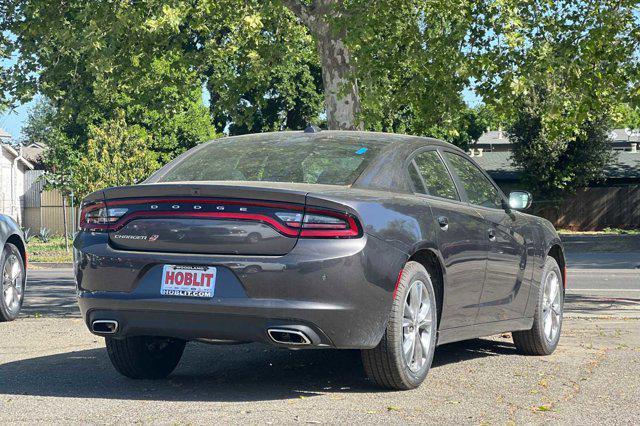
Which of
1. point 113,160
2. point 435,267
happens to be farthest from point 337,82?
point 113,160

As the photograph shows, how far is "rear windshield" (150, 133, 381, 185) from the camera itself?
676 centimetres

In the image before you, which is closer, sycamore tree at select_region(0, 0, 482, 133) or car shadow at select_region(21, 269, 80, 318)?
car shadow at select_region(21, 269, 80, 318)

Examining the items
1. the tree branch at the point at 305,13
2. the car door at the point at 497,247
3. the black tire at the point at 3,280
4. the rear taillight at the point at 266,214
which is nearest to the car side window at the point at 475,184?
the car door at the point at 497,247

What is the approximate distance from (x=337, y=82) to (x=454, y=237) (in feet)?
31.8

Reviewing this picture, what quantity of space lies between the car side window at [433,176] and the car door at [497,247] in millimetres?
179

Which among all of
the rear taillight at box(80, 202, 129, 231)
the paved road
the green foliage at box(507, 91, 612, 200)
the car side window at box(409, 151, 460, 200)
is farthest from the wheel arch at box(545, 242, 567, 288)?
the green foliage at box(507, 91, 612, 200)

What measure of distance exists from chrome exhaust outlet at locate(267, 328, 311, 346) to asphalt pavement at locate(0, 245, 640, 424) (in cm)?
35

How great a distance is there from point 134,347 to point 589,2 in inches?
426

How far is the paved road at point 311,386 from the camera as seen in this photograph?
588 centimetres

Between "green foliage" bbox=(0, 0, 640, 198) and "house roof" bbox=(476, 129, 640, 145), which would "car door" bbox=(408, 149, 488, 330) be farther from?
Answer: "house roof" bbox=(476, 129, 640, 145)

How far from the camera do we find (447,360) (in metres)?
8.20

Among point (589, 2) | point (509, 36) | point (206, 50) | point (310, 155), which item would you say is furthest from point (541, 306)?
point (206, 50)

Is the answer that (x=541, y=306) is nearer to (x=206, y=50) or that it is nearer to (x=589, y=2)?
(x=589, y=2)

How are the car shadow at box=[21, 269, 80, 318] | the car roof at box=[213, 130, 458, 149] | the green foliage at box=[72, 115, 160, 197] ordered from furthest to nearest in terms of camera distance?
1. the green foliage at box=[72, 115, 160, 197]
2. the car shadow at box=[21, 269, 80, 318]
3. the car roof at box=[213, 130, 458, 149]
